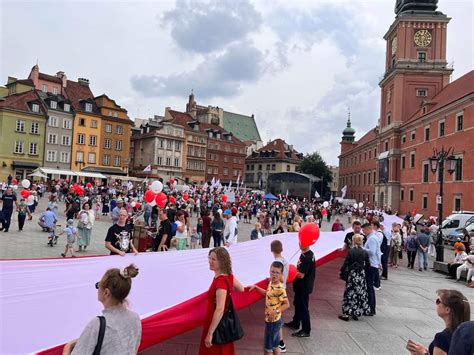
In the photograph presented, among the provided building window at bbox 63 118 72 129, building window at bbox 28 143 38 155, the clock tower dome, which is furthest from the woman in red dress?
building window at bbox 63 118 72 129

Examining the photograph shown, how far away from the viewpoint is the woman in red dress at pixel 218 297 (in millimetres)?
4258

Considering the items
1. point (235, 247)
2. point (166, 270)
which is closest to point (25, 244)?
point (235, 247)

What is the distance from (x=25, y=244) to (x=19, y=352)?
11.6 m

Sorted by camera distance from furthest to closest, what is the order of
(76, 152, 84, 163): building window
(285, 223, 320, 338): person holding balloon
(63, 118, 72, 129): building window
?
(76, 152, 84, 163): building window → (63, 118, 72, 129): building window → (285, 223, 320, 338): person holding balloon

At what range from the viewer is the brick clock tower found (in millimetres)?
54906

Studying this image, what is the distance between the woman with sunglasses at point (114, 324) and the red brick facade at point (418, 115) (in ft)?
137

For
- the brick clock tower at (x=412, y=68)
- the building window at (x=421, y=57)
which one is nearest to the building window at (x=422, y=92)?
the brick clock tower at (x=412, y=68)

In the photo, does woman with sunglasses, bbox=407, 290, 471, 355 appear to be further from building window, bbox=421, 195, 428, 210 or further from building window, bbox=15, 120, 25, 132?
building window, bbox=15, 120, 25, 132

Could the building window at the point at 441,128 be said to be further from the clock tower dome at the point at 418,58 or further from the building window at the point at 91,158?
the building window at the point at 91,158

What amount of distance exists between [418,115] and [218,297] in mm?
54665

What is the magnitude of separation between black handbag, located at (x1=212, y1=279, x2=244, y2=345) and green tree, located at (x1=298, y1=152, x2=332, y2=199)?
88198 millimetres

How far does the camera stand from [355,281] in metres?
7.94

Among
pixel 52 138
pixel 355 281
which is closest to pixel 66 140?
pixel 52 138

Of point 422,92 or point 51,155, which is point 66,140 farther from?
point 422,92
